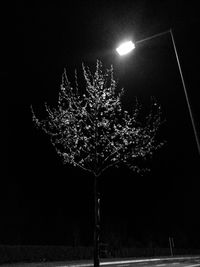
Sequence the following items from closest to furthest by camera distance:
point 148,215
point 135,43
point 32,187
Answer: point 135,43 < point 32,187 < point 148,215

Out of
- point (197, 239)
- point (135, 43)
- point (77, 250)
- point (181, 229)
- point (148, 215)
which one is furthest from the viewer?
point (197, 239)

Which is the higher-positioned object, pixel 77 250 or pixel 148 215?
pixel 148 215

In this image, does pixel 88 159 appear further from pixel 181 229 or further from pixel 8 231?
pixel 181 229

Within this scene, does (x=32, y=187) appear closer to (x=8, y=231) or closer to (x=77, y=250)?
(x=8, y=231)

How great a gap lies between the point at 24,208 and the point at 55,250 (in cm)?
647

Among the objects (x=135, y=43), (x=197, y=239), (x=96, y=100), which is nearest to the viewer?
(x=135, y=43)

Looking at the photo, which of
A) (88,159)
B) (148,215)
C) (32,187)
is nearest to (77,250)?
(32,187)

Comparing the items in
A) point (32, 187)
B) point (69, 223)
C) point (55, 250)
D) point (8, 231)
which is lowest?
point (55, 250)

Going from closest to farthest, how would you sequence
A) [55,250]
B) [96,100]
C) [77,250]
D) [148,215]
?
[96,100] < [55,250] < [77,250] < [148,215]

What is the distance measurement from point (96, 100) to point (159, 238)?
4878 cm

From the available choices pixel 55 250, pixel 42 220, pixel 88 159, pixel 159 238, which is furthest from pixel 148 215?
pixel 88 159

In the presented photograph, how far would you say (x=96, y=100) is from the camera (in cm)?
1594

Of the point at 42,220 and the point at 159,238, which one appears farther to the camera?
the point at 159,238

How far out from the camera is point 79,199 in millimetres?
41281
